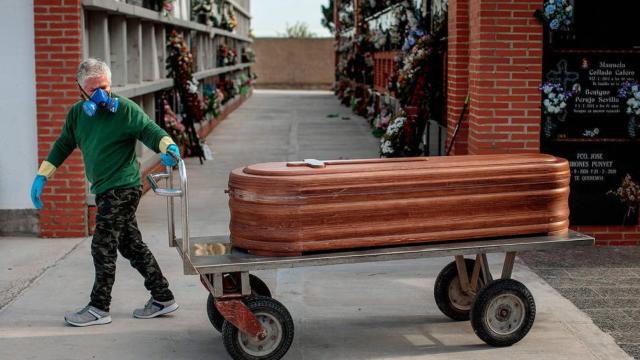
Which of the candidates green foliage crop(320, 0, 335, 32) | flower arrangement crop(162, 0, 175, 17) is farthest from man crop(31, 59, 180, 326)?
green foliage crop(320, 0, 335, 32)

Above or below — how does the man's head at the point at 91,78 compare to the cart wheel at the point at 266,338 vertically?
above

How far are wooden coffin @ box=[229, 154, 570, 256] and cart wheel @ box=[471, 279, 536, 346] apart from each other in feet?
1.18

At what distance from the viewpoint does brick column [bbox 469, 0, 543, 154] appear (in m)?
9.20

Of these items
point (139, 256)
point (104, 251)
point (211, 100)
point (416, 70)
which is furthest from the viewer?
point (211, 100)

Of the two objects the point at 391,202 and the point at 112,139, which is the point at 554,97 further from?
the point at 112,139

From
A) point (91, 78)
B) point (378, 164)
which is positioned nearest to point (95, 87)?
point (91, 78)

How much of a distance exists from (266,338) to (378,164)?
1.25 meters

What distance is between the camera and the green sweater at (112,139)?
6.44 meters

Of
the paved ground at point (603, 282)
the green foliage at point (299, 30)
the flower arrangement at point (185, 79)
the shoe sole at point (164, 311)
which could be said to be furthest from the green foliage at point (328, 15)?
the shoe sole at point (164, 311)

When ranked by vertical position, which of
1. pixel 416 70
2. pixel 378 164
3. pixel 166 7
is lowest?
pixel 378 164

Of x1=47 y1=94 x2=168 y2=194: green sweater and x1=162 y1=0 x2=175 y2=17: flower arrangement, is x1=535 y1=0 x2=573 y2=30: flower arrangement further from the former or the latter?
x1=162 y1=0 x2=175 y2=17: flower arrangement

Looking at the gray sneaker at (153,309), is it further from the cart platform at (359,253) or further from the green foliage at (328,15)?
the green foliage at (328,15)

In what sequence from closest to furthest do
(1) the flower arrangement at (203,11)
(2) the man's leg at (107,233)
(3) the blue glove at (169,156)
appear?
(3) the blue glove at (169,156), (2) the man's leg at (107,233), (1) the flower arrangement at (203,11)

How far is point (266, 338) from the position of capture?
19.0ft
